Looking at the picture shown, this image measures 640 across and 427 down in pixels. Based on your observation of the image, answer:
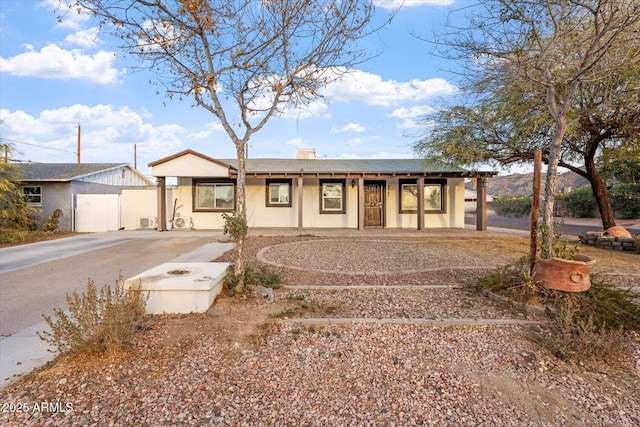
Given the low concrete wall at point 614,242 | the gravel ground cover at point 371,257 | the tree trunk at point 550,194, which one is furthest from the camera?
the low concrete wall at point 614,242

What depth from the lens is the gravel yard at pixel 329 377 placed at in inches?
80.2

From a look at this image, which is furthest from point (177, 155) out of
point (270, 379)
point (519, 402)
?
point (519, 402)

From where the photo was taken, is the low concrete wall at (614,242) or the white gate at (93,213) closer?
the low concrete wall at (614,242)

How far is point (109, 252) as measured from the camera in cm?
880

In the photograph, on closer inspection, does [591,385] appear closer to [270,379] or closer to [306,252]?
[270,379]

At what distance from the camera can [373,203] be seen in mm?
14586

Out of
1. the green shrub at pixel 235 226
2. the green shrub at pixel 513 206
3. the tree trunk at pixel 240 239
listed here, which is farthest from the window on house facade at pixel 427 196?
the green shrub at pixel 513 206

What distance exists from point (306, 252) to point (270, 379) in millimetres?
5878

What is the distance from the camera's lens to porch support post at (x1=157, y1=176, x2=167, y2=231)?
43.6ft

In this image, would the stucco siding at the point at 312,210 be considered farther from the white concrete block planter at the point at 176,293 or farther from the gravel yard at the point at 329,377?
the white concrete block planter at the point at 176,293

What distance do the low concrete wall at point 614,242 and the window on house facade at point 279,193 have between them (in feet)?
35.2

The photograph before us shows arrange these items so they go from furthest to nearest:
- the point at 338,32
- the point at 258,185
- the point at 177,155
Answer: the point at 258,185, the point at 177,155, the point at 338,32

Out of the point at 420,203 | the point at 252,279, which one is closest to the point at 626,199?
the point at 420,203

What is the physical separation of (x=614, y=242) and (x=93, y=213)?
769 inches
